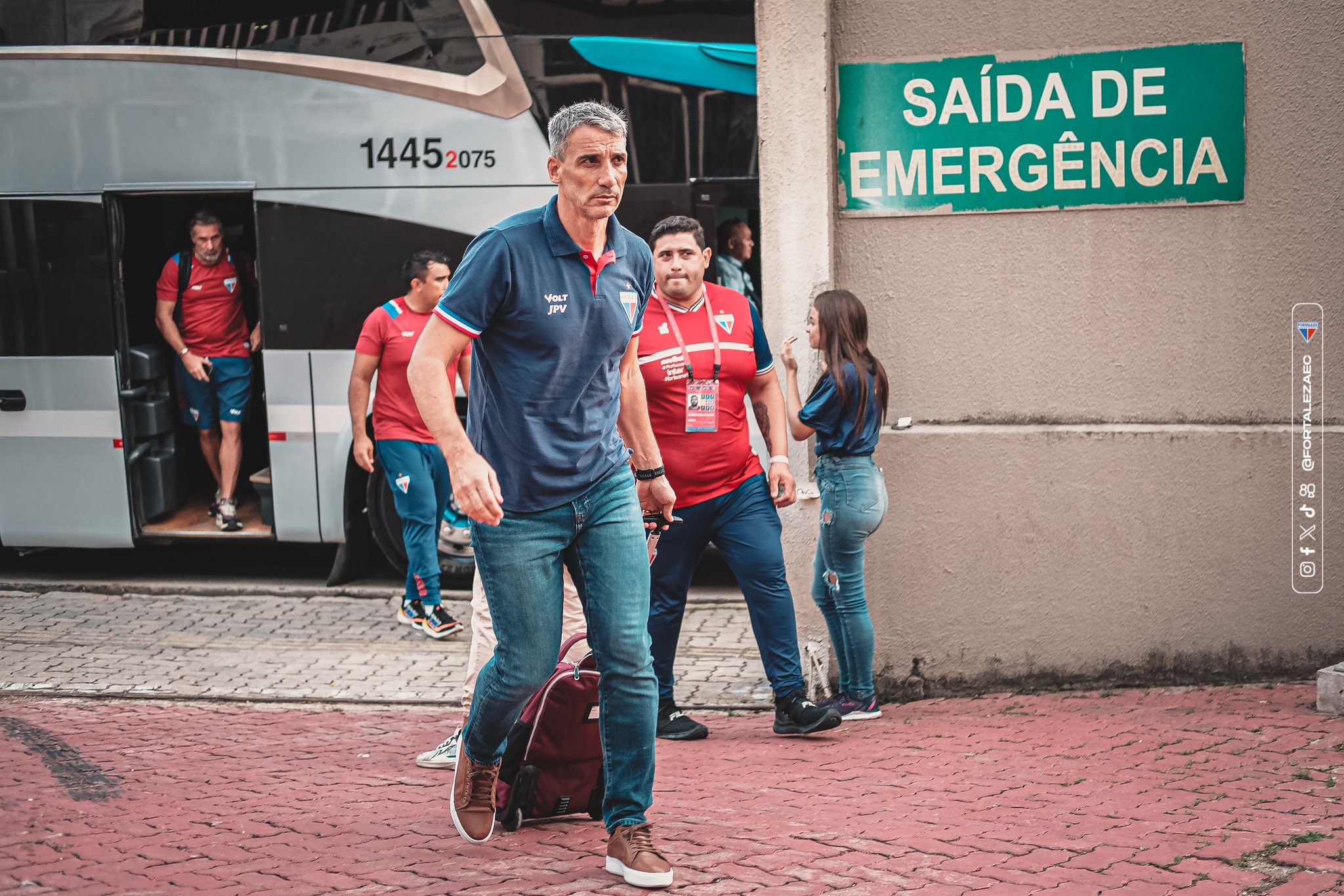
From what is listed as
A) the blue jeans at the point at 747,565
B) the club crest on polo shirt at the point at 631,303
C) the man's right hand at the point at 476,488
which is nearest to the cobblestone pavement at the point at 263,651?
the blue jeans at the point at 747,565

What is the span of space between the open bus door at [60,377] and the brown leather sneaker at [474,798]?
5542 millimetres

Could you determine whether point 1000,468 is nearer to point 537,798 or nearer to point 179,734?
point 537,798

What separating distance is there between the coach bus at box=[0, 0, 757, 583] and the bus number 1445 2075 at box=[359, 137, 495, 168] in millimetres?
12

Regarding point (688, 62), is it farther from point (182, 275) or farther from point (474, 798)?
point (474, 798)

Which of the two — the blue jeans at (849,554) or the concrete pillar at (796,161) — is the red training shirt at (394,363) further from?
the blue jeans at (849,554)

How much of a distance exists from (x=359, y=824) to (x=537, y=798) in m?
0.62

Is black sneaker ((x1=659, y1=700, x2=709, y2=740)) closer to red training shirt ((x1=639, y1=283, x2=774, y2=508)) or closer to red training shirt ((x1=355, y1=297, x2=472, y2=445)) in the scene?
red training shirt ((x1=639, y1=283, x2=774, y2=508))

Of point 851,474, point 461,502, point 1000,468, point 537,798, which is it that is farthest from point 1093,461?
point 461,502

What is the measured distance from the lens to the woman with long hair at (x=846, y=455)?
538 cm

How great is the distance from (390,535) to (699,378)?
3771mm

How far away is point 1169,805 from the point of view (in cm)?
426

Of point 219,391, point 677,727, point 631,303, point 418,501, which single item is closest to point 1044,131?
point 631,303

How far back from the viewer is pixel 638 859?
3568 mm

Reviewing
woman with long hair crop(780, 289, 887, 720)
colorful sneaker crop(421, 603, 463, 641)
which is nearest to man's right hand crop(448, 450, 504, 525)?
woman with long hair crop(780, 289, 887, 720)
